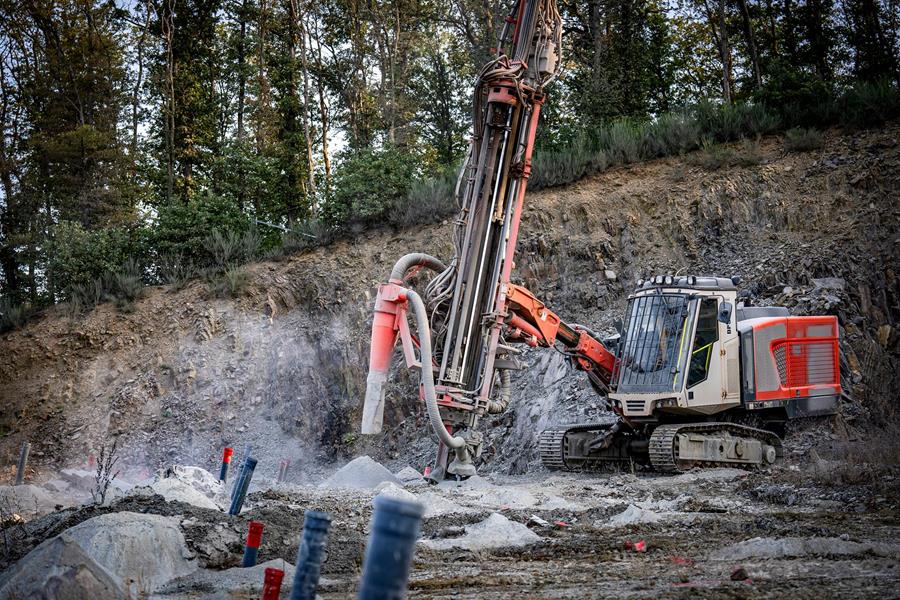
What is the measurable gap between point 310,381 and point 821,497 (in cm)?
1250

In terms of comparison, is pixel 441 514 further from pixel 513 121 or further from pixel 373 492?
pixel 513 121

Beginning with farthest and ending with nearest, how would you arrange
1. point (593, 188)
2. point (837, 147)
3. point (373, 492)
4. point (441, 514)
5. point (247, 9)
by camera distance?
point (247, 9) < point (593, 188) < point (837, 147) < point (373, 492) < point (441, 514)

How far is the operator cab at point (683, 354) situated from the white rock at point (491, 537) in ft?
17.0

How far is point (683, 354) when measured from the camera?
12703 millimetres

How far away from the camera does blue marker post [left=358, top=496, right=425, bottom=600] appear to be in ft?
8.27

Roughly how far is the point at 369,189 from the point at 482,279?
33.9 feet

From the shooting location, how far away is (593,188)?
2078 cm

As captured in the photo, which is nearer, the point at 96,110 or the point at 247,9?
the point at 247,9

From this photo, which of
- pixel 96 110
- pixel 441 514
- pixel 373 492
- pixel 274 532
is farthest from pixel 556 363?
pixel 96 110

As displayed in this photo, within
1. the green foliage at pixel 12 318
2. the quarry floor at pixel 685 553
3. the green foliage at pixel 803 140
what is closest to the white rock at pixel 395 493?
the quarry floor at pixel 685 553

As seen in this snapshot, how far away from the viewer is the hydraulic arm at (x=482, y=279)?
11734mm

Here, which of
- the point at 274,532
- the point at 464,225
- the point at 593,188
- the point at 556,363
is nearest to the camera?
the point at 274,532

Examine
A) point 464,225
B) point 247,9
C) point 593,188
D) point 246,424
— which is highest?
point 247,9

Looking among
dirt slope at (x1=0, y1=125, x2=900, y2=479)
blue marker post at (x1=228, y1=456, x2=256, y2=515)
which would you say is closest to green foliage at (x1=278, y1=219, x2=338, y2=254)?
dirt slope at (x1=0, y1=125, x2=900, y2=479)
